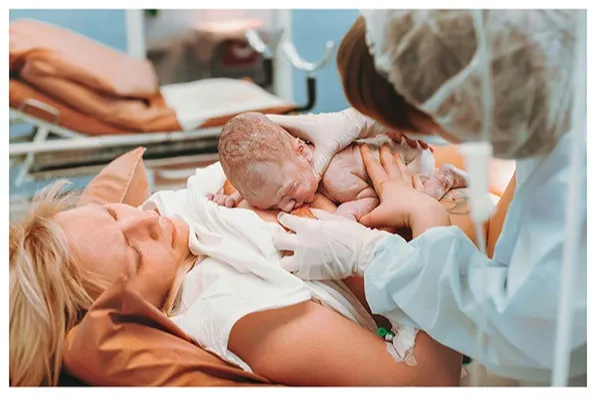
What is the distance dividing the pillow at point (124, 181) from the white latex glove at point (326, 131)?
40 cm

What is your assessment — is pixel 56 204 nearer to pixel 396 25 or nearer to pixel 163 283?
pixel 163 283

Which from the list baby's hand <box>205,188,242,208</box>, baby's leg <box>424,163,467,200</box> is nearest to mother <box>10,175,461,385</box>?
baby's hand <box>205,188,242,208</box>

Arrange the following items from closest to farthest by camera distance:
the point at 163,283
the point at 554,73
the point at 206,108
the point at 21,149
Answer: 1. the point at 554,73
2. the point at 163,283
3. the point at 21,149
4. the point at 206,108

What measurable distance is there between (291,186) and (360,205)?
120 millimetres

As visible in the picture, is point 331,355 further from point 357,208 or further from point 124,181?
point 124,181

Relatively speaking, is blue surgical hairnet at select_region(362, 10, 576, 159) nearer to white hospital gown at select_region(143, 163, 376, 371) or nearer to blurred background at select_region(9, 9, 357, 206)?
blurred background at select_region(9, 9, 357, 206)

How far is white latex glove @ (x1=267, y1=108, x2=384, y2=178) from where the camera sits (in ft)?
Result: 3.97

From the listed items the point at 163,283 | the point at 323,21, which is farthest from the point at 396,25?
the point at 163,283

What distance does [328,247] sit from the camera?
1080 millimetres

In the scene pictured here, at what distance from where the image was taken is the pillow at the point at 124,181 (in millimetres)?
1445

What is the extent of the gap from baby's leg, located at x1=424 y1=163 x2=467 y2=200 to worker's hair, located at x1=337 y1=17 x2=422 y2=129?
0.18 meters

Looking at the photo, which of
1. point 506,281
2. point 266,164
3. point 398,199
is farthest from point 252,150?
point 506,281
